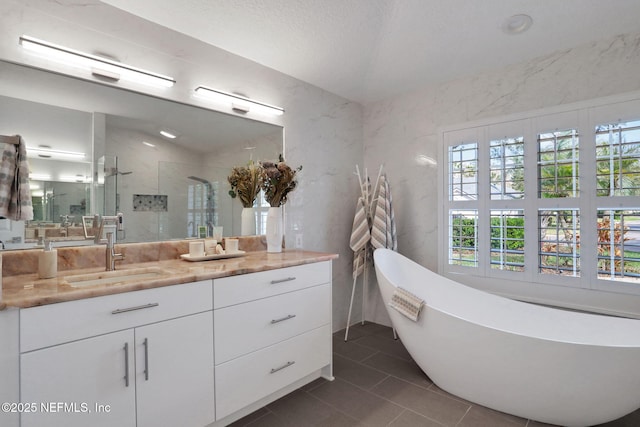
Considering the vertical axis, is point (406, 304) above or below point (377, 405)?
above

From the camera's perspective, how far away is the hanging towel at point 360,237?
3111mm

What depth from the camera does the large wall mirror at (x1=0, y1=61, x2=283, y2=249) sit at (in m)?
1.66

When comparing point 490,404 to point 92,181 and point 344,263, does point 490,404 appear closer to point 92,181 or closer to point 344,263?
point 344,263

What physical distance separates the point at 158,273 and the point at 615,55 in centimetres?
331

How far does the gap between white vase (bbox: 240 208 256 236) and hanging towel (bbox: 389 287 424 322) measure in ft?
3.95

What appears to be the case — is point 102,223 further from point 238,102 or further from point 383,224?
point 383,224

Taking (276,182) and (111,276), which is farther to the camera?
(276,182)

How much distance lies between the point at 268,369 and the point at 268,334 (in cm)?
21

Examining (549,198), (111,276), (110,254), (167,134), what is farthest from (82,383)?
(549,198)

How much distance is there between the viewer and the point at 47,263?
1541 millimetres

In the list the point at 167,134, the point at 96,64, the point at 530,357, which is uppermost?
the point at 96,64

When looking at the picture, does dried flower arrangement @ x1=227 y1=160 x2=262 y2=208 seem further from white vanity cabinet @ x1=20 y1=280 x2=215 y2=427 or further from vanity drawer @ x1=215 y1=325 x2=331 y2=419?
vanity drawer @ x1=215 y1=325 x2=331 y2=419

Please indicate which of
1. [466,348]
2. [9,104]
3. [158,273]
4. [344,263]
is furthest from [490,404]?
[9,104]

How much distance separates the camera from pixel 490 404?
1.97m
